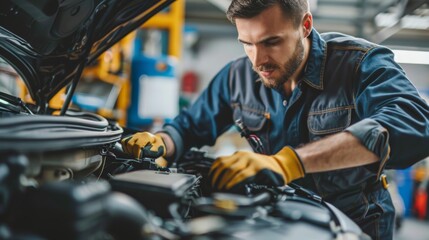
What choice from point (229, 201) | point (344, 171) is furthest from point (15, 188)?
point (344, 171)

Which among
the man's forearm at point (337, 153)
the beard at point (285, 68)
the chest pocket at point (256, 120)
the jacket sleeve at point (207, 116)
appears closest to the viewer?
the man's forearm at point (337, 153)

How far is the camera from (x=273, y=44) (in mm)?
1396

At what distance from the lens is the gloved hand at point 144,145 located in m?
1.33

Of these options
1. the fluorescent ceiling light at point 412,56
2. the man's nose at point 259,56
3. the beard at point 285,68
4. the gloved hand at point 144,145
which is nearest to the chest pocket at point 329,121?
the beard at point 285,68

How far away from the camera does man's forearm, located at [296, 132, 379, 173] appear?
1076 mm

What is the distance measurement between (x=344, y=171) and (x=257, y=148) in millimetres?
329

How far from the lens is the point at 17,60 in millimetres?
1421

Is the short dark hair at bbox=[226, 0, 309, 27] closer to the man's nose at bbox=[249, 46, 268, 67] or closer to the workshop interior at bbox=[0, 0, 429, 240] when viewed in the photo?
the man's nose at bbox=[249, 46, 268, 67]

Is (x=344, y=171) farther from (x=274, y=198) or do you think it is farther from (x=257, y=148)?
(x=274, y=198)

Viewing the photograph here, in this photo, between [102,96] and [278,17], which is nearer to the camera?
[278,17]

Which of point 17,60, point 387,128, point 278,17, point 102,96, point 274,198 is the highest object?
point 278,17

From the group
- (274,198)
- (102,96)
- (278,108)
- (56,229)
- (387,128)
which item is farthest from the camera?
(102,96)

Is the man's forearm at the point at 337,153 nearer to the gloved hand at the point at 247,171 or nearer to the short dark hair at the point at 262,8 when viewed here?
the gloved hand at the point at 247,171

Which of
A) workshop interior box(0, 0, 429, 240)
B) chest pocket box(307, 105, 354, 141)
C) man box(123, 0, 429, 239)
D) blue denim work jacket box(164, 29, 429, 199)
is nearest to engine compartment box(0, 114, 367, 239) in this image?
workshop interior box(0, 0, 429, 240)
